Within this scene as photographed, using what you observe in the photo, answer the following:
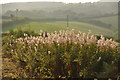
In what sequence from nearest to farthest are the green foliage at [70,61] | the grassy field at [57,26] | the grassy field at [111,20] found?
1. the green foliage at [70,61]
2. the grassy field at [57,26]
3. the grassy field at [111,20]

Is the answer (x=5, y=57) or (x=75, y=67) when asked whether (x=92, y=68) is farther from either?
(x=5, y=57)

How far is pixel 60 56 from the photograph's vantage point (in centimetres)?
682

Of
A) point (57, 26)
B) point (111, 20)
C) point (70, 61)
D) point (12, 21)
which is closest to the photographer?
point (70, 61)

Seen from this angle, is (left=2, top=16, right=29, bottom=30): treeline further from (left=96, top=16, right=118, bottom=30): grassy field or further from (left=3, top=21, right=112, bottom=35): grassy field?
(left=96, top=16, right=118, bottom=30): grassy field

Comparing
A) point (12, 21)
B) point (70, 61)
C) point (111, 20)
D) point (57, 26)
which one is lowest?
point (70, 61)

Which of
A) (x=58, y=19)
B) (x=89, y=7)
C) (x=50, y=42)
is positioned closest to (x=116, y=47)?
(x=50, y=42)

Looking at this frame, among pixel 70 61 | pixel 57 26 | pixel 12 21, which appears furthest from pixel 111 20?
pixel 70 61

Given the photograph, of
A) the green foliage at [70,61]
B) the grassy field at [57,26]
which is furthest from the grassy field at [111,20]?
the green foliage at [70,61]

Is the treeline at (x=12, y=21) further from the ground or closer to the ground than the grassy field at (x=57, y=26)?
further from the ground

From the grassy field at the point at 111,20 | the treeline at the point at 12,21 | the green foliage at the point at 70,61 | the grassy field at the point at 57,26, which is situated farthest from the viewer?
the grassy field at the point at 111,20

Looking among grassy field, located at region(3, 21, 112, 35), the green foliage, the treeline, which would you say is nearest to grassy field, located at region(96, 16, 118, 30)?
grassy field, located at region(3, 21, 112, 35)

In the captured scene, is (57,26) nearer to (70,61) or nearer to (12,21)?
(12,21)

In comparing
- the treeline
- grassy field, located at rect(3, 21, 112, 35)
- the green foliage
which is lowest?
the green foliage

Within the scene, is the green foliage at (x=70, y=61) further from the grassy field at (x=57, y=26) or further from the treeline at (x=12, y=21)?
the treeline at (x=12, y=21)
